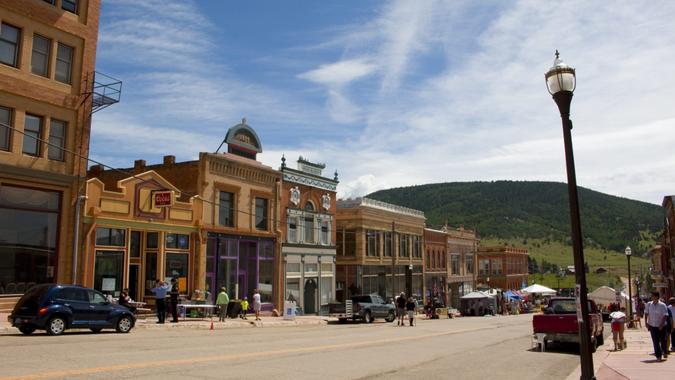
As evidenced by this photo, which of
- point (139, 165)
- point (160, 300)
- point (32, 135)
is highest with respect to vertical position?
point (139, 165)

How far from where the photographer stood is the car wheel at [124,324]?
64.5 ft

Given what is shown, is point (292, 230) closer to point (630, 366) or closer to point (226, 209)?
point (226, 209)

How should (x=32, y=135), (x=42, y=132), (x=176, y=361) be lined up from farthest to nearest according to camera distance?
(x=42, y=132)
(x=32, y=135)
(x=176, y=361)

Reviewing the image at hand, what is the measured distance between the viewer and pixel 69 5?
83.8ft

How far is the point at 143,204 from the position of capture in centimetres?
2805

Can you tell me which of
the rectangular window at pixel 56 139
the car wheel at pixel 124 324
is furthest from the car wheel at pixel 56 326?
the rectangular window at pixel 56 139

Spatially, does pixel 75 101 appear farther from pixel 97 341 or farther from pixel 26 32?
pixel 97 341

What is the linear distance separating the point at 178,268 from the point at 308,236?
12.4 meters

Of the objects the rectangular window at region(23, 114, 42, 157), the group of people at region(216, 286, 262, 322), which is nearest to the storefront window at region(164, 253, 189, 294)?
the group of people at region(216, 286, 262, 322)

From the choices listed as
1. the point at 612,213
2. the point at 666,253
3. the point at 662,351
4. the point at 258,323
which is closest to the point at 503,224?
the point at 612,213

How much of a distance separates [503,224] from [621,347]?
13382cm

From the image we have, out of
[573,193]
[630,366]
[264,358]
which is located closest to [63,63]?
[264,358]

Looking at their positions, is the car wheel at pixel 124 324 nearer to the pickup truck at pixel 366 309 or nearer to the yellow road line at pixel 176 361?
the yellow road line at pixel 176 361

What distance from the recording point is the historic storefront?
38.5 meters
